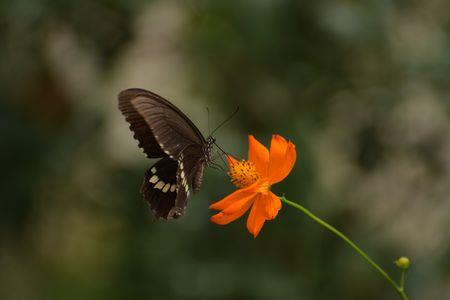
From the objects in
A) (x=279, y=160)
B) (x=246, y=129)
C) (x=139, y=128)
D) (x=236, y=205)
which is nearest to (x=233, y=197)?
(x=236, y=205)

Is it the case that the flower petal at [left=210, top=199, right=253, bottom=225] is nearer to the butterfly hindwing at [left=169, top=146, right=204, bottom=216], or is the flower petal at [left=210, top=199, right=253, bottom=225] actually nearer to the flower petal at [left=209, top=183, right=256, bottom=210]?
the flower petal at [left=209, top=183, right=256, bottom=210]

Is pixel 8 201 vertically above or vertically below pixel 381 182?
below

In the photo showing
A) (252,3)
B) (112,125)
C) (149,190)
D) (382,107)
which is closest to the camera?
(149,190)

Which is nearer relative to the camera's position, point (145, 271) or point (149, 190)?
point (149, 190)

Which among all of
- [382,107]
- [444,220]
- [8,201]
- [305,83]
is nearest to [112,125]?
[8,201]

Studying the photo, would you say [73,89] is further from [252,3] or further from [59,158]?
[252,3]

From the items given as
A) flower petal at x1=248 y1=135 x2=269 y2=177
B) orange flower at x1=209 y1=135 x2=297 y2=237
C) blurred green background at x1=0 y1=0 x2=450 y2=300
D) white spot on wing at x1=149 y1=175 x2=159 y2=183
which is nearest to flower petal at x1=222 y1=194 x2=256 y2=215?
orange flower at x1=209 y1=135 x2=297 y2=237

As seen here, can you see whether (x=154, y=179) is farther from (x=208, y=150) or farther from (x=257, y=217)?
(x=257, y=217)
